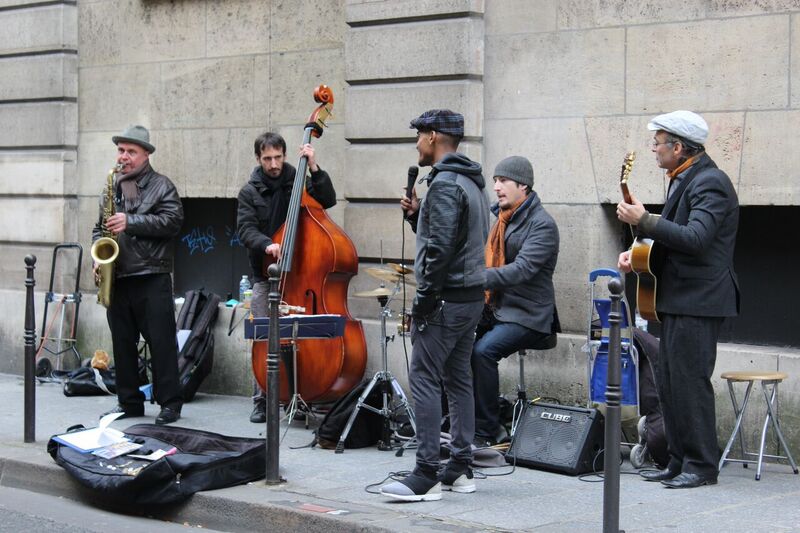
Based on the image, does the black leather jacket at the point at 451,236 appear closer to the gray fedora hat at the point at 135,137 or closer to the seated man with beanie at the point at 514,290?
the seated man with beanie at the point at 514,290

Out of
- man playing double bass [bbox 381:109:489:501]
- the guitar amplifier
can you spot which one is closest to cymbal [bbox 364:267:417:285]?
the guitar amplifier

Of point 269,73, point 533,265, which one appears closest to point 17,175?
point 269,73

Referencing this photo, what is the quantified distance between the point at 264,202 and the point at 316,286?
1031 millimetres

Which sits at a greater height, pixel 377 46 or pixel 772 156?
pixel 377 46

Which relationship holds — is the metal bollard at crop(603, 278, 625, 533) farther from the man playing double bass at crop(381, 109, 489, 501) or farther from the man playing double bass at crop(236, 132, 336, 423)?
the man playing double bass at crop(236, 132, 336, 423)

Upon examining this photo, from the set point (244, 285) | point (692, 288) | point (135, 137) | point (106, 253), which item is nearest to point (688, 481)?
point (692, 288)

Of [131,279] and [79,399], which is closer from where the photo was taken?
[131,279]

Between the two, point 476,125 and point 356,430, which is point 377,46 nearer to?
point 476,125

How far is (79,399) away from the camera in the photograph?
11.1 meters

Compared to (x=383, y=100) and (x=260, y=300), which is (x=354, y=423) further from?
(x=383, y=100)

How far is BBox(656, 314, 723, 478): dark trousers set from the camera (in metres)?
7.59

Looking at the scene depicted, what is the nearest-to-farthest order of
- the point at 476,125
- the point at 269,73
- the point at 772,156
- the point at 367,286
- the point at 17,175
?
the point at 772,156, the point at 476,125, the point at 367,286, the point at 269,73, the point at 17,175

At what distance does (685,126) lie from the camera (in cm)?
760

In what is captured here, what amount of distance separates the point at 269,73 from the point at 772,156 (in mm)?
4596
